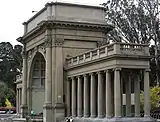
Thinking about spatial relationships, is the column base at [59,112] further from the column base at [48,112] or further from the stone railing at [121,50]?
the stone railing at [121,50]

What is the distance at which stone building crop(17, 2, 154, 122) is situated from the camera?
3684 cm

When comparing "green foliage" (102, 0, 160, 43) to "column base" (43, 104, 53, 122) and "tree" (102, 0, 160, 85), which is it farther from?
"column base" (43, 104, 53, 122)

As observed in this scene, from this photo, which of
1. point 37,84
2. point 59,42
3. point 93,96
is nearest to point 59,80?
point 59,42

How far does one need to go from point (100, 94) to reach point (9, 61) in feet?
350

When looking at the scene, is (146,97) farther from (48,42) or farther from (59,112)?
(48,42)

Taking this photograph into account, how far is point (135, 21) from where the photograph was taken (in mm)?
61781

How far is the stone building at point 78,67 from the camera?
36.8m

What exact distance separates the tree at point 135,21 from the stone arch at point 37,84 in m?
13.9

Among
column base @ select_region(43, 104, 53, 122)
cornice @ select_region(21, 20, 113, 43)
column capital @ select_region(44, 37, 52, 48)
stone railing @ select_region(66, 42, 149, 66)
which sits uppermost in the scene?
cornice @ select_region(21, 20, 113, 43)

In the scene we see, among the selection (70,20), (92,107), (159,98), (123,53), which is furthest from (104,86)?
(159,98)

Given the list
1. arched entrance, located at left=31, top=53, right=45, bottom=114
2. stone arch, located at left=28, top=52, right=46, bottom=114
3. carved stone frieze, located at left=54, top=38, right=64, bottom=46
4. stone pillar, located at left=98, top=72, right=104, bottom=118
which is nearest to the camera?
stone pillar, located at left=98, top=72, right=104, bottom=118

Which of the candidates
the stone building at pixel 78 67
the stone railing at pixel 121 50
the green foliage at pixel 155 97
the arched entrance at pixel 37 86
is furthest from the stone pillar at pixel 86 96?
the arched entrance at pixel 37 86

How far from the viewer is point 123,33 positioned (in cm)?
6372

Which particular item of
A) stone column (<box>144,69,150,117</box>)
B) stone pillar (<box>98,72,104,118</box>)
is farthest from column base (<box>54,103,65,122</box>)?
stone column (<box>144,69,150,117</box>)
